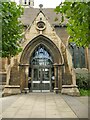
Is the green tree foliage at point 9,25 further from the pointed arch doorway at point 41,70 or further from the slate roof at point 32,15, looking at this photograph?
the slate roof at point 32,15

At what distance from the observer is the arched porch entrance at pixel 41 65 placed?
20.0 m

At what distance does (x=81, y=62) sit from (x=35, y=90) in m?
8.11

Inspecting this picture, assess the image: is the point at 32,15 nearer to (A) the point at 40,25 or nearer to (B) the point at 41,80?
(A) the point at 40,25

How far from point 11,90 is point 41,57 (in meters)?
5.45

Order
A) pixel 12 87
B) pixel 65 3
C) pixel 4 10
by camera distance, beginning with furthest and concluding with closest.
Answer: pixel 12 87 → pixel 4 10 → pixel 65 3

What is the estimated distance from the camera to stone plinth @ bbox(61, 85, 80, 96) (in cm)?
1810

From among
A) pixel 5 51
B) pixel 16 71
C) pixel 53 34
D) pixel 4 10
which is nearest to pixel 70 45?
pixel 53 34

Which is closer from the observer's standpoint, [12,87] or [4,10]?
[4,10]

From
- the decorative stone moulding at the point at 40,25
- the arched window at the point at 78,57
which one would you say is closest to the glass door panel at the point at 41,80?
the decorative stone moulding at the point at 40,25

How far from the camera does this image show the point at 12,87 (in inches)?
731

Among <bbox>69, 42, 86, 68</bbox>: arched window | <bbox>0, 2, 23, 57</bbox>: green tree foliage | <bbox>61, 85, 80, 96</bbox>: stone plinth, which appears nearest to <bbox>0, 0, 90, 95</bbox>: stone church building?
<bbox>61, 85, 80, 96</bbox>: stone plinth

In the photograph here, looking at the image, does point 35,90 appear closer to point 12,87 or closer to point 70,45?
point 12,87

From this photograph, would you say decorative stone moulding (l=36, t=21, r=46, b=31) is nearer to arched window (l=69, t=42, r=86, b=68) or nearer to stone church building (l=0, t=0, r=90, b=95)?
stone church building (l=0, t=0, r=90, b=95)

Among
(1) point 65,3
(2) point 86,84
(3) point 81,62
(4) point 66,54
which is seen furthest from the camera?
(3) point 81,62
